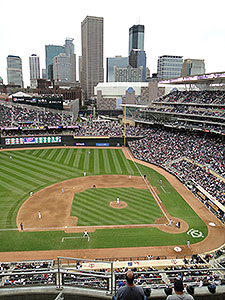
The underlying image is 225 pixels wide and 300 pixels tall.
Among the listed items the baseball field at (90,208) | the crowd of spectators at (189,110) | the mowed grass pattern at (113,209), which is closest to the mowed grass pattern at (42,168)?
the baseball field at (90,208)

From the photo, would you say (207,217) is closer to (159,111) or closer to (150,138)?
(150,138)

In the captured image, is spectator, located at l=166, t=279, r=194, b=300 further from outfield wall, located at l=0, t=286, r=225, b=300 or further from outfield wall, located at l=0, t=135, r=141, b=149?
outfield wall, located at l=0, t=135, r=141, b=149

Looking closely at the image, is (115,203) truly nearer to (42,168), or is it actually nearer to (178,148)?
(42,168)

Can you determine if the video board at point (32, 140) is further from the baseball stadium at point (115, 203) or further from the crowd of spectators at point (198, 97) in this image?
the crowd of spectators at point (198, 97)

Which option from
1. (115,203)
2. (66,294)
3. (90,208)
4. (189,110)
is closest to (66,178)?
(90,208)

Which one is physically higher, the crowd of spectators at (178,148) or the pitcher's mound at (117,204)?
the crowd of spectators at (178,148)

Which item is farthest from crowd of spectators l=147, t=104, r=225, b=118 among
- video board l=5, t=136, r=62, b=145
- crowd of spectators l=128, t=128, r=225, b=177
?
video board l=5, t=136, r=62, b=145
